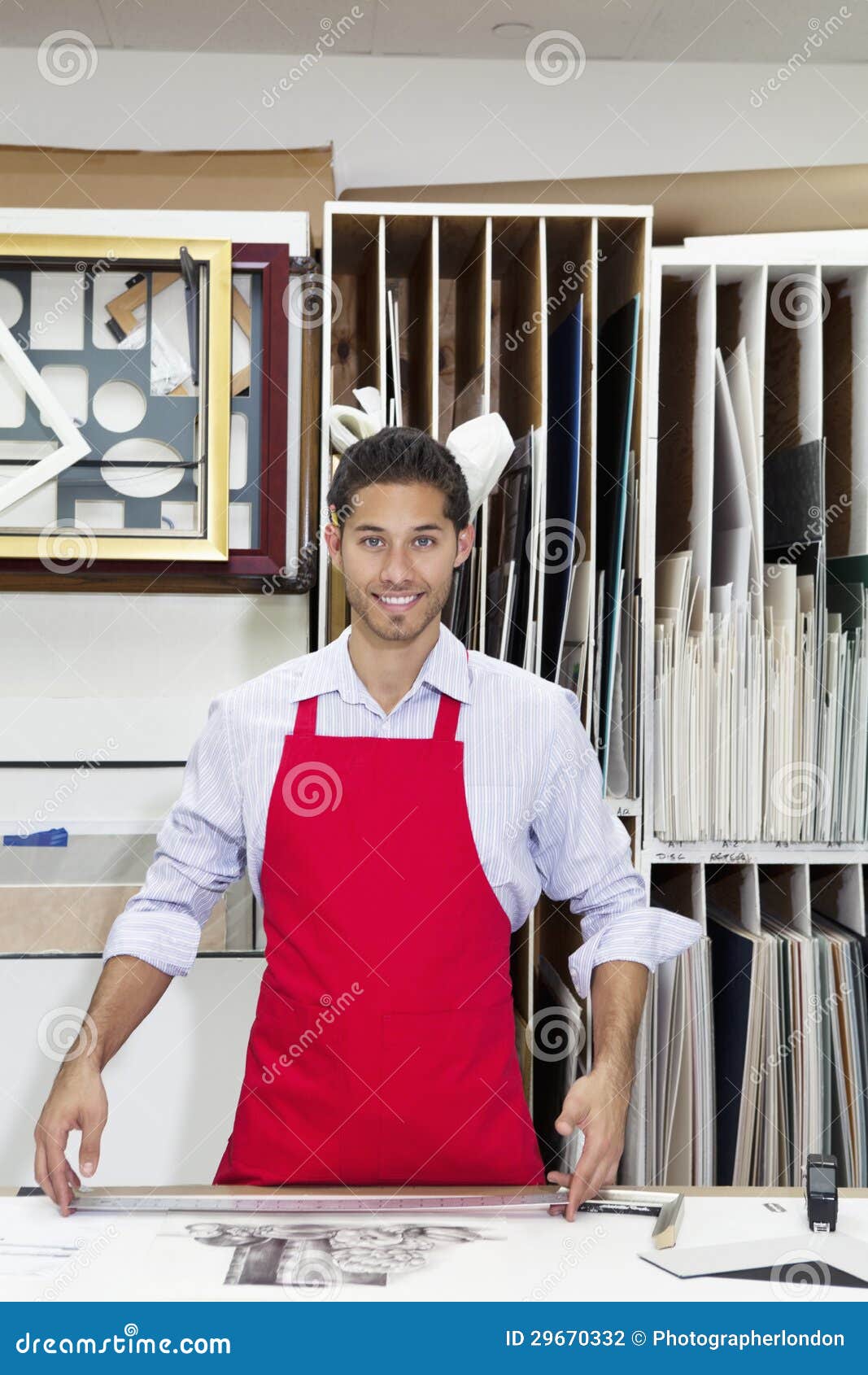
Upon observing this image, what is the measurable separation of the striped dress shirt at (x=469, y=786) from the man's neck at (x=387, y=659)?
0.6 inches

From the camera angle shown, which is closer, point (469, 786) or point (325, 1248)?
point (325, 1248)

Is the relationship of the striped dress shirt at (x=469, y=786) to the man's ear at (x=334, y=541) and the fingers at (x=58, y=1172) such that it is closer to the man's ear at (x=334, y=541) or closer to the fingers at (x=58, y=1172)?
the man's ear at (x=334, y=541)

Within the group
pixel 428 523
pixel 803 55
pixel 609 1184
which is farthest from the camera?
pixel 803 55

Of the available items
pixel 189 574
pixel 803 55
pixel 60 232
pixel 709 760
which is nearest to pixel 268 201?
pixel 60 232

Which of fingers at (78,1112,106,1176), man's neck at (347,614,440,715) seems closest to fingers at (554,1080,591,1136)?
fingers at (78,1112,106,1176)

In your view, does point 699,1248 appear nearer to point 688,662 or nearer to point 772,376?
point 688,662

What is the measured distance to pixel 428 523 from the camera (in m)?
1.59

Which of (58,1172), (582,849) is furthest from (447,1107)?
(58,1172)

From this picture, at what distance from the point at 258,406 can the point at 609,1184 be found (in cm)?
154

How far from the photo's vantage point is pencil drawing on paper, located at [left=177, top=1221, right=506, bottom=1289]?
3.31 ft

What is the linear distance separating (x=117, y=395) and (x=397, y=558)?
897mm

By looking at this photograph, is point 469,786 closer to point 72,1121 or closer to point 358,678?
point 358,678

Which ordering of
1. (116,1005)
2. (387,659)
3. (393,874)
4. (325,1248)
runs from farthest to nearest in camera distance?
(387,659), (393,874), (116,1005), (325,1248)

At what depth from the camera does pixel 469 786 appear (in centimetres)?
161
